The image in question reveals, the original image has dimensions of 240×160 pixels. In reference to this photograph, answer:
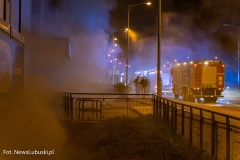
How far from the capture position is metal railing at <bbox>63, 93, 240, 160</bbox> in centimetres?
583

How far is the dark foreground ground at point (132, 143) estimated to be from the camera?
6094 mm

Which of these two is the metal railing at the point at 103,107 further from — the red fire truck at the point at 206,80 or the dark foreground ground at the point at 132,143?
the red fire truck at the point at 206,80

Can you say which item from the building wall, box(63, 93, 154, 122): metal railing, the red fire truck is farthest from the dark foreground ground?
the red fire truck

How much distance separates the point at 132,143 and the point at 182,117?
1.44m

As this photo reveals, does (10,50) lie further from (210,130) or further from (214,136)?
(214,136)

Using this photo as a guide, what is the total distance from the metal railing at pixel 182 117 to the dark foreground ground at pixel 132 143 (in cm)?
25

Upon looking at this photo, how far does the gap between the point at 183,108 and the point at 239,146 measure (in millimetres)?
2229

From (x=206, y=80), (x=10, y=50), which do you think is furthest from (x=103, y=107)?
(x=206, y=80)

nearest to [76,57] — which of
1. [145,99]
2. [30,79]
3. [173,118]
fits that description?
[30,79]

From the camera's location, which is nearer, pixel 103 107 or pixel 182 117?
pixel 182 117

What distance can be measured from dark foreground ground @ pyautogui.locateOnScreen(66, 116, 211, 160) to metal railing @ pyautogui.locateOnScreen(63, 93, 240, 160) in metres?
0.25

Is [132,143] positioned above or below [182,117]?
below

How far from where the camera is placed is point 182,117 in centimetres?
795

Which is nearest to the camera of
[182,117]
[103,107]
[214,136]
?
[214,136]
